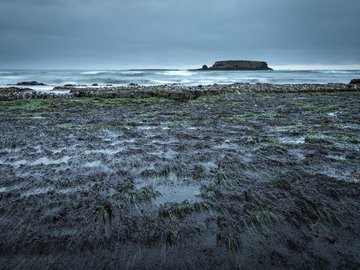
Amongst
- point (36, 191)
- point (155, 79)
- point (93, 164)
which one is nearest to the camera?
point (36, 191)

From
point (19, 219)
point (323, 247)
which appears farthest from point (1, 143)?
point (323, 247)

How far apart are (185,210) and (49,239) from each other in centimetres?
145

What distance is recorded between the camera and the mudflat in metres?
2.09

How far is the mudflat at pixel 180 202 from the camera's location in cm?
209

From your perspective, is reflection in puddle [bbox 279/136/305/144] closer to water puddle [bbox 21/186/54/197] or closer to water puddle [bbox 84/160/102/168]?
water puddle [bbox 84/160/102/168]

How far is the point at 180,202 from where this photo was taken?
9.88 feet

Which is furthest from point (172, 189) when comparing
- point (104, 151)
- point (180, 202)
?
point (104, 151)

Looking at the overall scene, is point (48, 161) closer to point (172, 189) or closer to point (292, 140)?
point (172, 189)

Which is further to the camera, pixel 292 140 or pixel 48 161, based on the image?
pixel 292 140

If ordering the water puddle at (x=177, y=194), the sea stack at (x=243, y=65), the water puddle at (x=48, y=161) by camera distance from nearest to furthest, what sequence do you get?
the water puddle at (x=177, y=194) → the water puddle at (x=48, y=161) → the sea stack at (x=243, y=65)

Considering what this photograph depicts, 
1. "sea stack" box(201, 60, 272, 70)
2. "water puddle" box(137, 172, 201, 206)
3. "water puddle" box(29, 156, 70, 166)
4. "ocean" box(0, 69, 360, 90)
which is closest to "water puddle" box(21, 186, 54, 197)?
"water puddle" box(29, 156, 70, 166)

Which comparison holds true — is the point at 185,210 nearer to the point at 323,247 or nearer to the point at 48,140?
the point at 323,247

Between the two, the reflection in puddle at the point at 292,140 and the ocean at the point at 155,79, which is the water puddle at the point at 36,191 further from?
the ocean at the point at 155,79

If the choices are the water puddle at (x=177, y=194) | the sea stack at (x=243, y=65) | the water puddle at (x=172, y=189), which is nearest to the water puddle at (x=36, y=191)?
the water puddle at (x=172, y=189)
